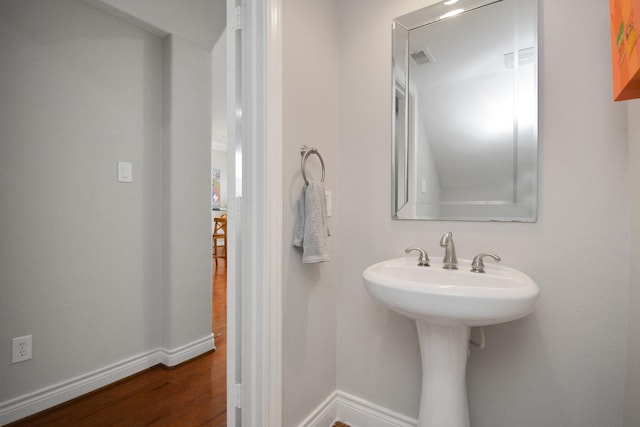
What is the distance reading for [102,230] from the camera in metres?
1.77

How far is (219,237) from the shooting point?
19.4ft

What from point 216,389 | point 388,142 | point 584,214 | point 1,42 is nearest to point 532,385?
point 584,214

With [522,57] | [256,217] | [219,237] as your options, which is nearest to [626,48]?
[522,57]

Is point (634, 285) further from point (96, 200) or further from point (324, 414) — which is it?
point (96, 200)

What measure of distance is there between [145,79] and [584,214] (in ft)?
8.07

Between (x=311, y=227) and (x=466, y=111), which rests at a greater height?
(x=466, y=111)

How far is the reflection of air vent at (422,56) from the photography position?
1273 mm

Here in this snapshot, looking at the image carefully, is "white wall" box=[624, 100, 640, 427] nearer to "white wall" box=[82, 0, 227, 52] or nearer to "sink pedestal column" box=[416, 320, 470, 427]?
"sink pedestal column" box=[416, 320, 470, 427]

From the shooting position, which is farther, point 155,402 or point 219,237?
point 219,237

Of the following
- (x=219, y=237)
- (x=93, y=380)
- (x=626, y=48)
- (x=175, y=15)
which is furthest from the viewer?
(x=219, y=237)

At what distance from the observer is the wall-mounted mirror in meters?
1.08

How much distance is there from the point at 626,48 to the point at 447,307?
0.69 m

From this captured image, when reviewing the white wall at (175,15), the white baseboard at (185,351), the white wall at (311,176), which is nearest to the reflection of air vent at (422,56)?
the white wall at (311,176)

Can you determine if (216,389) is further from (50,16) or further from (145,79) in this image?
(50,16)
